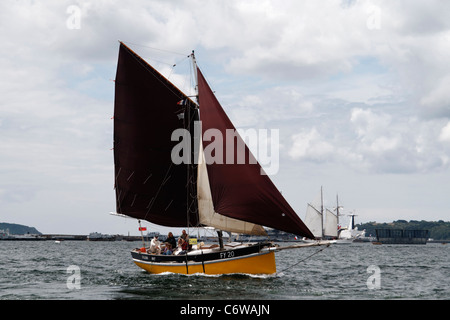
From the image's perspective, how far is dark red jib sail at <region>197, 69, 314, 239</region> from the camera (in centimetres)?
3500

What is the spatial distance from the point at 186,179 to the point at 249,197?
26.4 ft

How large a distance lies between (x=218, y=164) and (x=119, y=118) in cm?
1125

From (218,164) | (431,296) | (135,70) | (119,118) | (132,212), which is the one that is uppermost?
(135,70)

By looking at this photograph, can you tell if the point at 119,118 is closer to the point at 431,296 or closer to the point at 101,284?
the point at 101,284

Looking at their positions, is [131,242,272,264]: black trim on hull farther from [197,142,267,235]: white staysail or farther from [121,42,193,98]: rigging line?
[121,42,193,98]: rigging line

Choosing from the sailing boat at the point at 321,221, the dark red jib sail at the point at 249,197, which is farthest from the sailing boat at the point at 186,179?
the sailing boat at the point at 321,221

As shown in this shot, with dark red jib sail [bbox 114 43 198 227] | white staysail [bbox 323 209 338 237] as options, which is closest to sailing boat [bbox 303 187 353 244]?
white staysail [bbox 323 209 338 237]

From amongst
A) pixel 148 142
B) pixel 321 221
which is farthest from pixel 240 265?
pixel 321 221

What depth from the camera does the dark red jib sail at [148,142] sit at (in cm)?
4188

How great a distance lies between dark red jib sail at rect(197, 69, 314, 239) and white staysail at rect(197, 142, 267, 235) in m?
2.23

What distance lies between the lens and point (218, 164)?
120 ft
